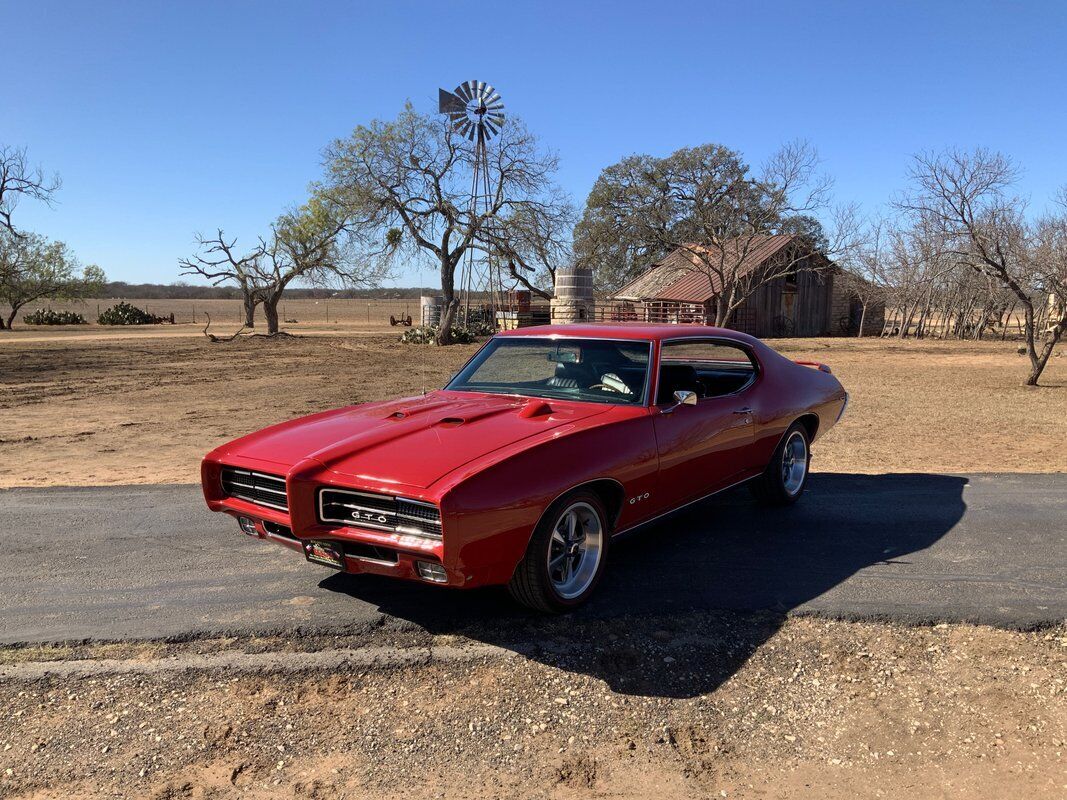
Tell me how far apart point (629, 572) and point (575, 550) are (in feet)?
2.26

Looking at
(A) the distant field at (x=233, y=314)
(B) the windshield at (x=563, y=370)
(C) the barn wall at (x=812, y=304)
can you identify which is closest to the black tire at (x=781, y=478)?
(B) the windshield at (x=563, y=370)

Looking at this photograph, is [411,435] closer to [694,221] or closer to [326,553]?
[326,553]

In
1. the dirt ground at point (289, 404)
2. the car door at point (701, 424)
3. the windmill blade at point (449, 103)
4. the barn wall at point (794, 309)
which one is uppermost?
the windmill blade at point (449, 103)

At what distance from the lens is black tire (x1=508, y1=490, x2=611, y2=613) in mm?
3496

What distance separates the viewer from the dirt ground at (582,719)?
263 cm

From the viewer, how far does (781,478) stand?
5.63 m

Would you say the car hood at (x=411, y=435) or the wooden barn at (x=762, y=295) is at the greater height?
the wooden barn at (x=762, y=295)

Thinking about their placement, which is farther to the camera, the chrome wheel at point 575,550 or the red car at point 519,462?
the chrome wheel at point 575,550

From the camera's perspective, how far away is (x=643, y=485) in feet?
13.4

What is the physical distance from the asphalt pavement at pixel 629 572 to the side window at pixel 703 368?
94 cm

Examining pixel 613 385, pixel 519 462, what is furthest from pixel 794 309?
pixel 519 462

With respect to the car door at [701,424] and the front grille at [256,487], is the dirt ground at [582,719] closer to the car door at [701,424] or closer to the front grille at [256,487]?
the front grille at [256,487]

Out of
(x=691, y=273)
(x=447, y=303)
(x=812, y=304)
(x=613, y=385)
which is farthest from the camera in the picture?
(x=812, y=304)

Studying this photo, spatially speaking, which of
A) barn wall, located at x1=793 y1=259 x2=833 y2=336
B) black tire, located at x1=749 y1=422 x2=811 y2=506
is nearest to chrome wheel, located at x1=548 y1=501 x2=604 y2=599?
black tire, located at x1=749 y1=422 x2=811 y2=506
